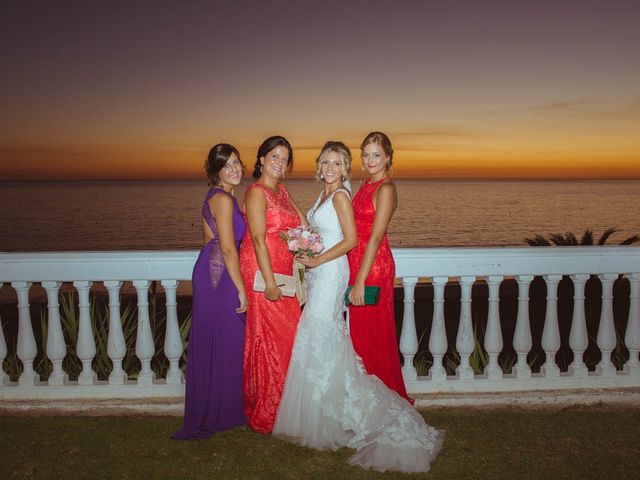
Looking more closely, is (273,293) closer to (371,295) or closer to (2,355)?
(371,295)

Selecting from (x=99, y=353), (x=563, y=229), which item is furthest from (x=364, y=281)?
(x=563, y=229)

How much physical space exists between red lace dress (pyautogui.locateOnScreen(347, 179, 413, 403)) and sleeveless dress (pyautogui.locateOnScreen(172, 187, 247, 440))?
2.62ft

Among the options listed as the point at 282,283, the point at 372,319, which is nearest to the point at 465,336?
the point at 372,319

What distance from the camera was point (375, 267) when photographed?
4.03 m

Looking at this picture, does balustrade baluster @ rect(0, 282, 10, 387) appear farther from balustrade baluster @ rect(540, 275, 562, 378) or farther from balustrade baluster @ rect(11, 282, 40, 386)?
balustrade baluster @ rect(540, 275, 562, 378)

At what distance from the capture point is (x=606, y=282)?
430 cm

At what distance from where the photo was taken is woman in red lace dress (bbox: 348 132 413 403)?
3.92 m

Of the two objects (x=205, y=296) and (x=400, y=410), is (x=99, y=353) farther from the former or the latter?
(x=400, y=410)

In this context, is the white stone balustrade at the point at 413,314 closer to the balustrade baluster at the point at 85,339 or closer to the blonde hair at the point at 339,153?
the balustrade baluster at the point at 85,339

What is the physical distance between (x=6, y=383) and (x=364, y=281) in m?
2.78

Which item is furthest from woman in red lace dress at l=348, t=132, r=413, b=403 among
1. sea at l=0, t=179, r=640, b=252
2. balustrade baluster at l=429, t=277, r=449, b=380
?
sea at l=0, t=179, r=640, b=252

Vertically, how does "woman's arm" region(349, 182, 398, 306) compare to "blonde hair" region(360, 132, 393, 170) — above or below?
below

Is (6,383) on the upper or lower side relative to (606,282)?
lower

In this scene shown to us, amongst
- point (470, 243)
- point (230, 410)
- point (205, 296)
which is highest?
point (205, 296)
